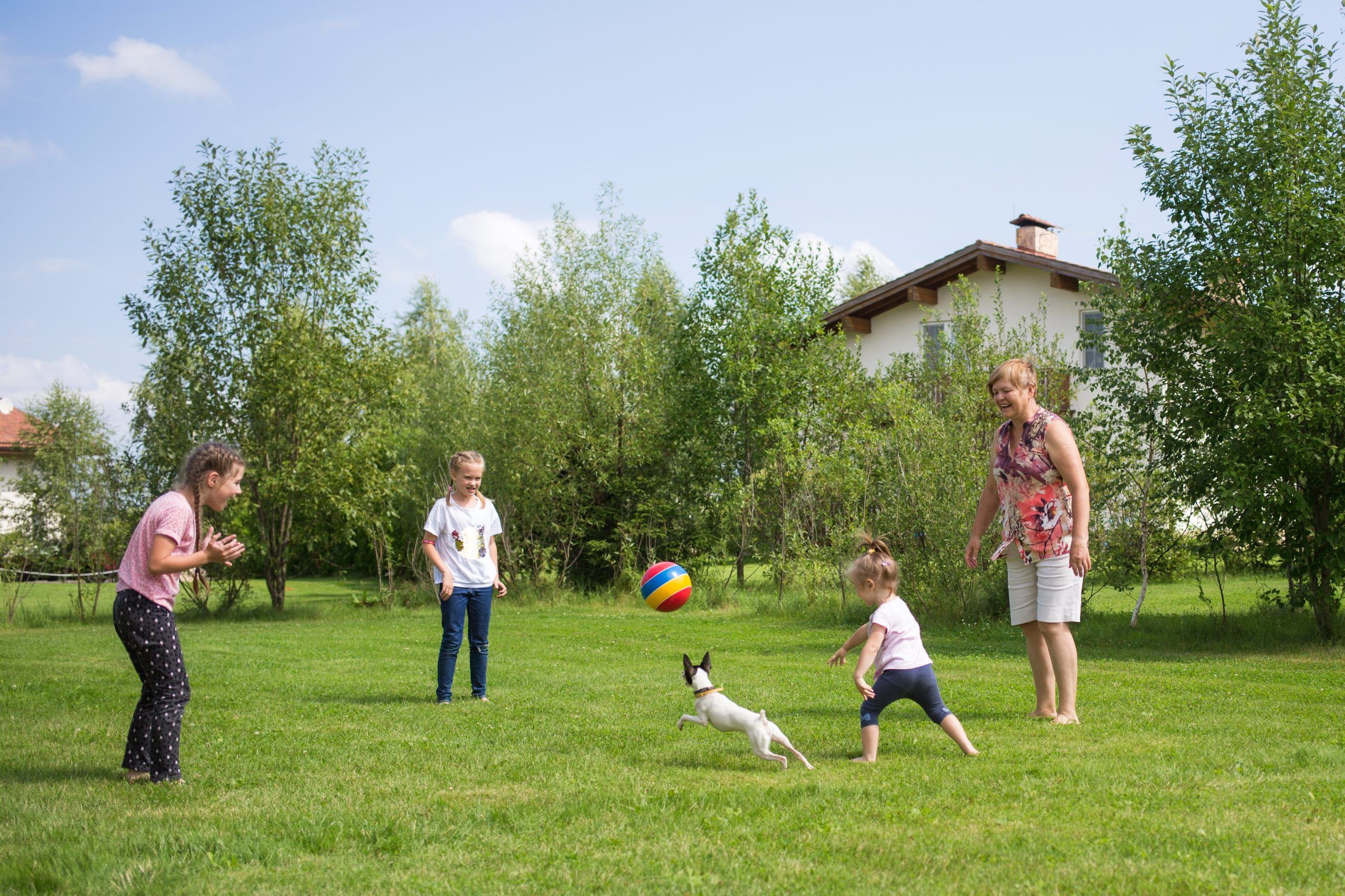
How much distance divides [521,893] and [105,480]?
20.2 meters

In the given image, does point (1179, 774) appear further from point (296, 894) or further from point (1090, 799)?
point (296, 894)

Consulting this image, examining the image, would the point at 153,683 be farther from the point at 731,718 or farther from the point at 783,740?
the point at 783,740

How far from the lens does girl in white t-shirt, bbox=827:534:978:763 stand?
229 inches

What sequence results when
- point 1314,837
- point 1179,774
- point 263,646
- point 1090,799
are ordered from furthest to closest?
1. point 263,646
2. point 1179,774
3. point 1090,799
4. point 1314,837

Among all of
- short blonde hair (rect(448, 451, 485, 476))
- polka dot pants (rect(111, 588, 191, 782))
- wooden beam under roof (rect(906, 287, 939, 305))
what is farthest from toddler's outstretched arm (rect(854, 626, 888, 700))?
wooden beam under roof (rect(906, 287, 939, 305))

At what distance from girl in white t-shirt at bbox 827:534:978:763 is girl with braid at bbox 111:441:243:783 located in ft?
10.7

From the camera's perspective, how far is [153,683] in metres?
5.51

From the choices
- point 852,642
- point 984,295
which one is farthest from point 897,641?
point 984,295

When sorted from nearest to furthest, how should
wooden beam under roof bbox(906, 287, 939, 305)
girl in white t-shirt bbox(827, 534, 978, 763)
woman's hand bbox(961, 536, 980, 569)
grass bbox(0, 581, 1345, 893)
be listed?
grass bbox(0, 581, 1345, 893), girl in white t-shirt bbox(827, 534, 978, 763), woman's hand bbox(961, 536, 980, 569), wooden beam under roof bbox(906, 287, 939, 305)

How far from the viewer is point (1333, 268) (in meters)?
11.8

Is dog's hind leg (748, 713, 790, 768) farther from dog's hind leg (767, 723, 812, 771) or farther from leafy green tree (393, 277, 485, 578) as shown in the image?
leafy green tree (393, 277, 485, 578)

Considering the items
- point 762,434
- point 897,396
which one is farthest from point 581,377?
point 897,396

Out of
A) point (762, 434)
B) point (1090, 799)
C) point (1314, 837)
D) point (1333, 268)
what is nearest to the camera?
point (1314, 837)

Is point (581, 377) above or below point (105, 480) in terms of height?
above
